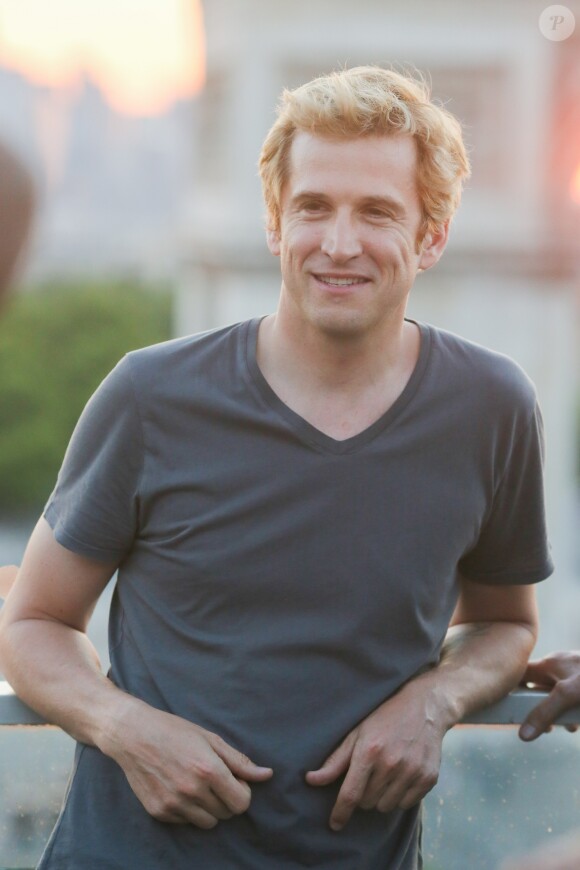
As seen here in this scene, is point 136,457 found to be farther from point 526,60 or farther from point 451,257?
point 526,60

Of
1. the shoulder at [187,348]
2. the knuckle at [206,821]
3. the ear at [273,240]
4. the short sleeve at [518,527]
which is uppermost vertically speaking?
the ear at [273,240]

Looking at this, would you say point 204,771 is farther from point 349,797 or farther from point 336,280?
point 336,280

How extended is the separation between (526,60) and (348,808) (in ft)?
54.4

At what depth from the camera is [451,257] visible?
16.6 metres

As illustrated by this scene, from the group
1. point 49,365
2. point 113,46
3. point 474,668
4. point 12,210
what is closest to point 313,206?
point 474,668

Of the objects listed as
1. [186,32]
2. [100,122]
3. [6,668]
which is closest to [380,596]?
[6,668]

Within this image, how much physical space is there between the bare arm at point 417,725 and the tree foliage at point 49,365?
17.2 m

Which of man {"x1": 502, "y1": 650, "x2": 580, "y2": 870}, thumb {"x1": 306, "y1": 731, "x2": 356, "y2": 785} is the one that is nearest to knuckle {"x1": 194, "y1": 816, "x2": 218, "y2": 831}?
thumb {"x1": 306, "y1": 731, "x2": 356, "y2": 785}

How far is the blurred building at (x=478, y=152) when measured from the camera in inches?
648

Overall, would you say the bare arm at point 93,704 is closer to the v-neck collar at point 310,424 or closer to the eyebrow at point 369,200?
the v-neck collar at point 310,424

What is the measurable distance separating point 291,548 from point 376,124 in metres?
0.55

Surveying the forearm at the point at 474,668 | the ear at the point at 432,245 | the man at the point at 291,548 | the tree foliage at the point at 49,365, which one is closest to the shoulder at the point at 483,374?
the man at the point at 291,548

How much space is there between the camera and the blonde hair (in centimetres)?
160

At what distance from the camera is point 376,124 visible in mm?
1607
